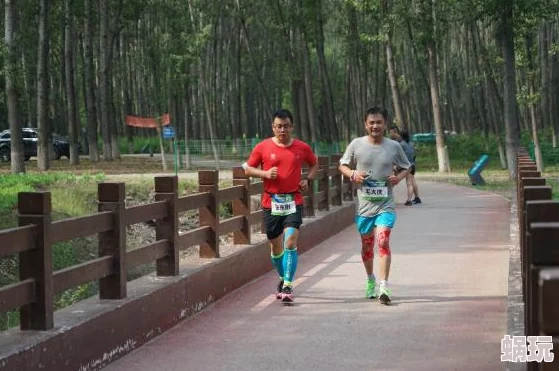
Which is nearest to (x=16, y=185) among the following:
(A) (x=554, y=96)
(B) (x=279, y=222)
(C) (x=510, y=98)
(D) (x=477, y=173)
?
(D) (x=477, y=173)

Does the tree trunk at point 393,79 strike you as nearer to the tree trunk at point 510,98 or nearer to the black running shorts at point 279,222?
the tree trunk at point 510,98

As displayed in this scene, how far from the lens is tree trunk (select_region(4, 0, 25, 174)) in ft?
113

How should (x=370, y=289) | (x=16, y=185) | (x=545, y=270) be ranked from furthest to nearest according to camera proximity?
(x=16, y=185)
(x=370, y=289)
(x=545, y=270)

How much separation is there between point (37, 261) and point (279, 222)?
13.1 feet

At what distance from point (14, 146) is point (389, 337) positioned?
95.7ft

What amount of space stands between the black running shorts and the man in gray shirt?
1.97 ft

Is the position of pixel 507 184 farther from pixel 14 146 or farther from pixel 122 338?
pixel 122 338

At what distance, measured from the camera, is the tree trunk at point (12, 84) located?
3434 centimetres

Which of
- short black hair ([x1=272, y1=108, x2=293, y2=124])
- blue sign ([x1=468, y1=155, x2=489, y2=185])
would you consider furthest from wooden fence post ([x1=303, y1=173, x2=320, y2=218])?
blue sign ([x1=468, y1=155, x2=489, y2=185])

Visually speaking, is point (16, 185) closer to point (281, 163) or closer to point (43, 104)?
point (43, 104)

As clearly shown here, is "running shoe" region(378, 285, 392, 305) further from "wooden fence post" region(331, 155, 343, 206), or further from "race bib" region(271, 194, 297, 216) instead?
"wooden fence post" region(331, 155, 343, 206)

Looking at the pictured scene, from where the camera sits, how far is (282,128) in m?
10.2

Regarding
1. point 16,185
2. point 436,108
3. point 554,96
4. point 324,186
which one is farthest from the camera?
point 554,96

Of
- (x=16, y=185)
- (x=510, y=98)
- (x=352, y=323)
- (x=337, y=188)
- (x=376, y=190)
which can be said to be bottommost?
(x=352, y=323)
